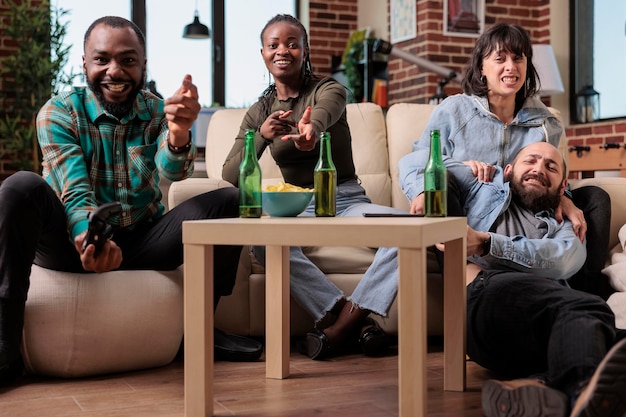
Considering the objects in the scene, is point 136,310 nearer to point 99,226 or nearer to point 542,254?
point 99,226

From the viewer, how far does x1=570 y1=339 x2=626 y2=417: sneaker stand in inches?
56.4

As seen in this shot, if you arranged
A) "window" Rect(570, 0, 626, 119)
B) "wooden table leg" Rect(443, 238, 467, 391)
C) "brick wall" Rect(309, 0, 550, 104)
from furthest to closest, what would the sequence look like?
"brick wall" Rect(309, 0, 550, 104) < "window" Rect(570, 0, 626, 119) < "wooden table leg" Rect(443, 238, 467, 391)

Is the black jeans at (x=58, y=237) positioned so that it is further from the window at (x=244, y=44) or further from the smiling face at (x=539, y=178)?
the window at (x=244, y=44)

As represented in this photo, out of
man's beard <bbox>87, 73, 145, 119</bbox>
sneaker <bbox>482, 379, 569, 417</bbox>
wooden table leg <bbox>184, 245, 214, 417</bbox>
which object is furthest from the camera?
man's beard <bbox>87, 73, 145, 119</bbox>

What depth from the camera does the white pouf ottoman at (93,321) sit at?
210cm

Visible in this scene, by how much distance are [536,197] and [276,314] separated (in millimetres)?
803

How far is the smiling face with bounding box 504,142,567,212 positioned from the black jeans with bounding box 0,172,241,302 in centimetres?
82

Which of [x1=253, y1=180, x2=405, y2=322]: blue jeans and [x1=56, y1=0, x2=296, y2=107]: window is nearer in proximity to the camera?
[x1=253, y1=180, x2=405, y2=322]: blue jeans

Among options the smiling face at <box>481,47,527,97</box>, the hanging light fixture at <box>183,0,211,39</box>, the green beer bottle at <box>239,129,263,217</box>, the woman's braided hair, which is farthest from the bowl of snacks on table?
the hanging light fixture at <box>183,0,211,39</box>

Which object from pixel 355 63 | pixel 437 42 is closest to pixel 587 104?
pixel 437 42

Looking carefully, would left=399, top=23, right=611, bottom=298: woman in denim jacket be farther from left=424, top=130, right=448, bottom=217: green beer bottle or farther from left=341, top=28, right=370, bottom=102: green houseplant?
left=341, top=28, right=370, bottom=102: green houseplant

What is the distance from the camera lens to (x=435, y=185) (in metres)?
1.88

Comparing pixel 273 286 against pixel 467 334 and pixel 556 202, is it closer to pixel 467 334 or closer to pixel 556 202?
pixel 467 334

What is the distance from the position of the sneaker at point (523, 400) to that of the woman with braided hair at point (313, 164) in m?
0.71
